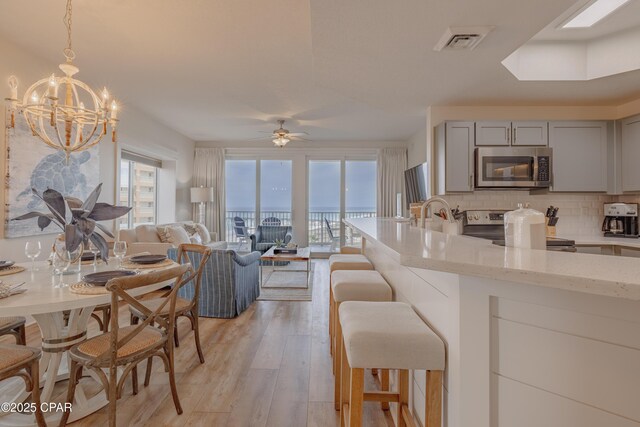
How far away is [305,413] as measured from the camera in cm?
184

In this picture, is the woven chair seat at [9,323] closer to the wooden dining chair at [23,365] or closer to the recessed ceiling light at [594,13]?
the wooden dining chair at [23,365]

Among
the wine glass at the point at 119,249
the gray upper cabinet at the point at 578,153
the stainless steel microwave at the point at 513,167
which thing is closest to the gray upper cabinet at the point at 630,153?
the gray upper cabinet at the point at 578,153

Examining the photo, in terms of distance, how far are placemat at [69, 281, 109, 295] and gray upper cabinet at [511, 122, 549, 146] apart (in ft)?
13.1

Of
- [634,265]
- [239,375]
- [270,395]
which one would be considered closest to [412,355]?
[634,265]

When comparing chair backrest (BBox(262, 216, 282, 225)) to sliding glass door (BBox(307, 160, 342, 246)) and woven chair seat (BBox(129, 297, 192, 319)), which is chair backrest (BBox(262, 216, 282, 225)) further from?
woven chair seat (BBox(129, 297, 192, 319))

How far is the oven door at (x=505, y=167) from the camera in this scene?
347 centimetres

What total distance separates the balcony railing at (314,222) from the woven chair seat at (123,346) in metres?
5.84

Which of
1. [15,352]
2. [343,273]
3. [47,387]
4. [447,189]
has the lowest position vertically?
[47,387]

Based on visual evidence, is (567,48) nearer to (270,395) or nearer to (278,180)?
(270,395)

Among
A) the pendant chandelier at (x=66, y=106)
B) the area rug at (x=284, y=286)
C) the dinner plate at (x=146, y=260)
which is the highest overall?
the pendant chandelier at (x=66, y=106)

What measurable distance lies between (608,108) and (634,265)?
154 inches

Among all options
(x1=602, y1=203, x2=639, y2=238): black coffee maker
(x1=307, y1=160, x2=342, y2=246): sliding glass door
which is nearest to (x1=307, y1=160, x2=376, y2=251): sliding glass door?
(x1=307, y1=160, x2=342, y2=246): sliding glass door

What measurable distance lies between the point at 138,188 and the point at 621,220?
281 inches

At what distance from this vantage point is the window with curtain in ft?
17.3
